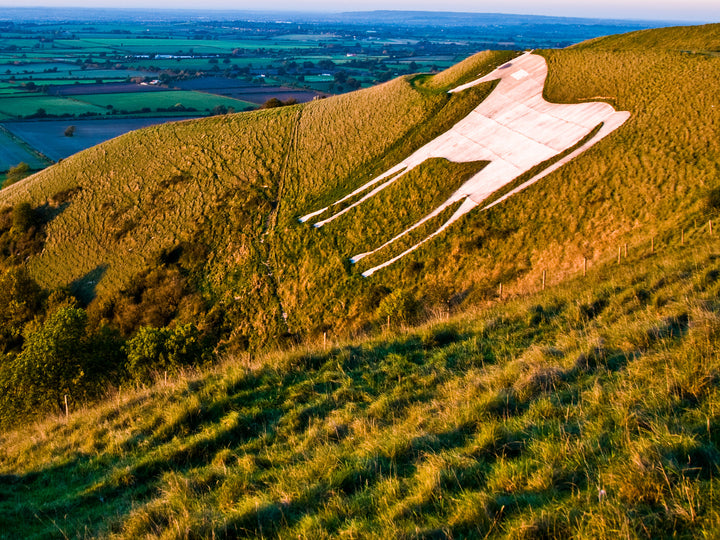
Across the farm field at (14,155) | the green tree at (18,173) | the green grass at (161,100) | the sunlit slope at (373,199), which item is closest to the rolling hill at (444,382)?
the sunlit slope at (373,199)

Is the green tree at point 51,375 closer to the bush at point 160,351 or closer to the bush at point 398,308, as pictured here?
the bush at point 160,351

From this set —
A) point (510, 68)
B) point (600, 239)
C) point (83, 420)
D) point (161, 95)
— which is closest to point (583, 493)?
point (83, 420)

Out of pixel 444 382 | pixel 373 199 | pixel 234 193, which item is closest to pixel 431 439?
pixel 444 382

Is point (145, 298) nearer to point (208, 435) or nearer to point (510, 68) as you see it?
point (208, 435)

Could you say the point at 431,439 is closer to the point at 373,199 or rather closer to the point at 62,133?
the point at 373,199

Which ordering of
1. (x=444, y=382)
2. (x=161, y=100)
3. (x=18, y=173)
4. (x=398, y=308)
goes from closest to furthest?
(x=444, y=382)
(x=398, y=308)
(x=18, y=173)
(x=161, y=100)

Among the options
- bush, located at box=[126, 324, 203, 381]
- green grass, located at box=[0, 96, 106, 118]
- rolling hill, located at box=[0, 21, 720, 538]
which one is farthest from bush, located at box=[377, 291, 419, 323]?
green grass, located at box=[0, 96, 106, 118]
